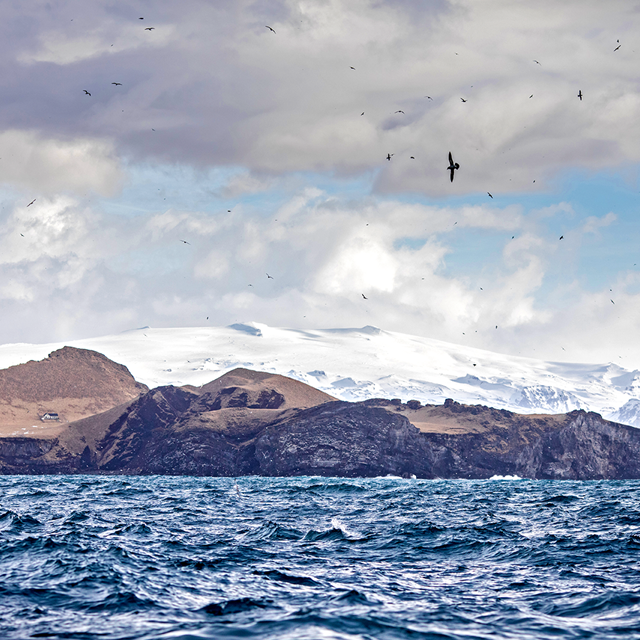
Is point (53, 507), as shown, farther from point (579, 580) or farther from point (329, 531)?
point (579, 580)

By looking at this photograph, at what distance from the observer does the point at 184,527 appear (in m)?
45.8

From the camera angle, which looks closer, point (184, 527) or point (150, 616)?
point (150, 616)

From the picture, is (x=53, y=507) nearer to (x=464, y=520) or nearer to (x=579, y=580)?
(x=464, y=520)

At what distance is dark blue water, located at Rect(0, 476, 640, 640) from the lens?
2108 cm

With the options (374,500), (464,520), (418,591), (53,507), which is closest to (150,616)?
(418,591)

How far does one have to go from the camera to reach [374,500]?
72.6 meters

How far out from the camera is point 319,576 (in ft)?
95.7

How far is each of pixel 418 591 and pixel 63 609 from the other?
13.1 meters

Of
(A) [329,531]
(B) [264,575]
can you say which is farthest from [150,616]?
(A) [329,531]

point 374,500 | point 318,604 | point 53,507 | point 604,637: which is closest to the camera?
point 604,637

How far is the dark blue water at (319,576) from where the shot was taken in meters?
21.1

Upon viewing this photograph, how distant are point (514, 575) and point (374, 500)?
144 feet

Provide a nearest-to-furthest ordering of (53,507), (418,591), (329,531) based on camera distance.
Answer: (418,591)
(329,531)
(53,507)

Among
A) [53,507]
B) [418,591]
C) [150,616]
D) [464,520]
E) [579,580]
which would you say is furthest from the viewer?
[53,507]
